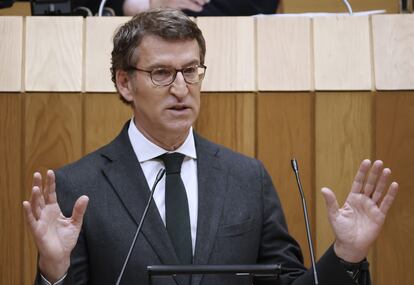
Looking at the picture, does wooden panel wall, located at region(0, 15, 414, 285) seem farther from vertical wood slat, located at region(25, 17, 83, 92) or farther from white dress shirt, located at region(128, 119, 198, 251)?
white dress shirt, located at region(128, 119, 198, 251)

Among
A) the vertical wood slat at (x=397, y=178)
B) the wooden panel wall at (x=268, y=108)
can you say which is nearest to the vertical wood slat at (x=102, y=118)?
the wooden panel wall at (x=268, y=108)

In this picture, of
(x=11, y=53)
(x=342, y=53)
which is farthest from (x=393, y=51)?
(x=11, y=53)

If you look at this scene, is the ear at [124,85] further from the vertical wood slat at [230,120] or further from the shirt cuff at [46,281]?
the shirt cuff at [46,281]

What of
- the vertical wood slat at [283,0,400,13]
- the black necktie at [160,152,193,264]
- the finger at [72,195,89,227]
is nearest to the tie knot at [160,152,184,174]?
the black necktie at [160,152,193,264]

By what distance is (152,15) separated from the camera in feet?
5.74

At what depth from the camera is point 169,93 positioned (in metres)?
1.73

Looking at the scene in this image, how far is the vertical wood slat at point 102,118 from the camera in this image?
83.7 inches

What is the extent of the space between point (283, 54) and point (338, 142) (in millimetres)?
246

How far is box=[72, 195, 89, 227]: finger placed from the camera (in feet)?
4.88

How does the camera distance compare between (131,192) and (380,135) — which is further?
(380,135)

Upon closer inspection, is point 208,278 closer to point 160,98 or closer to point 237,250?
point 237,250

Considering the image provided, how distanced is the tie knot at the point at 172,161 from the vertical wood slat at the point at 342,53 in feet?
1.70

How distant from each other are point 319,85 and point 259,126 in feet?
0.56

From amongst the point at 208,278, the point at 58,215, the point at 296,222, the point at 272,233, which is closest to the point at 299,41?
the point at 296,222
